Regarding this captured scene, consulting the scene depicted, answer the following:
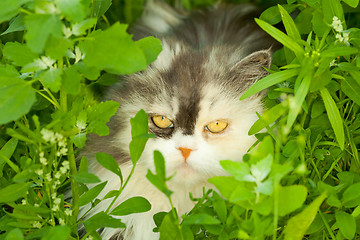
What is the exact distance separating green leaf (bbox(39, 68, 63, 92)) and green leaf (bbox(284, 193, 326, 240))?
2.23 ft

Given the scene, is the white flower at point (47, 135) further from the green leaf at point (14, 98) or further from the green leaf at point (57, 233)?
the green leaf at point (57, 233)

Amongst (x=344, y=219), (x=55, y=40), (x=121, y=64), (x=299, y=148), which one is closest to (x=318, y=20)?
(x=299, y=148)

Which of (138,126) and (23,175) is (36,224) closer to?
(23,175)

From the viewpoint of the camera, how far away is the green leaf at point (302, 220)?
1169 millimetres

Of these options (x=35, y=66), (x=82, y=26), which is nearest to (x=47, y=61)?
(x=35, y=66)

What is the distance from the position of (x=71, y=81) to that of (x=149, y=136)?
249 millimetres

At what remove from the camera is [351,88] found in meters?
1.47

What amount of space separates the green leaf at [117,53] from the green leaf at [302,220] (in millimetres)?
539

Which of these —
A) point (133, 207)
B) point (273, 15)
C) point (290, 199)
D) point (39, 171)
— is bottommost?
point (133, 207)

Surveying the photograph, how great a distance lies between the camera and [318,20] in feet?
4.84

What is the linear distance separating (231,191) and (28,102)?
0.53 m

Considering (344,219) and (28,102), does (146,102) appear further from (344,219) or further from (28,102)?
(344,219)

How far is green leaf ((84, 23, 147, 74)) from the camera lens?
1063mm

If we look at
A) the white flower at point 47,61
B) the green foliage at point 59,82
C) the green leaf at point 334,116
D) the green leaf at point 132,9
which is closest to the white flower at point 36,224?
the green foliage at point 59,82
